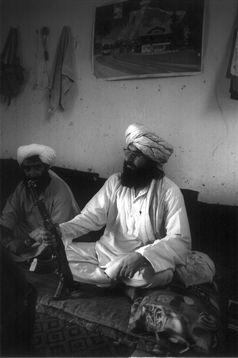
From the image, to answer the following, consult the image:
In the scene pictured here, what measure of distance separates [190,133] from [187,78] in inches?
16.4

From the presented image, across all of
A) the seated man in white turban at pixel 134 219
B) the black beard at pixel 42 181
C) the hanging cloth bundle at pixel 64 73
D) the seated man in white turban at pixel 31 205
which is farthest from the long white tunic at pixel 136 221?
the hanging cloth bundle at pixel 64 73

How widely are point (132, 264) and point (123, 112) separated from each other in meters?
1.59

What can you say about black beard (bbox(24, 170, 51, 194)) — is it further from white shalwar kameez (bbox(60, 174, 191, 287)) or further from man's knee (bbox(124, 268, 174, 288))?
man's knee (bbox(124, 268, 174, 288))

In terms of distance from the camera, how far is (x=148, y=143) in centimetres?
231

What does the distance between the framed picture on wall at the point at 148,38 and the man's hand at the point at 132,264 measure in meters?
1.51

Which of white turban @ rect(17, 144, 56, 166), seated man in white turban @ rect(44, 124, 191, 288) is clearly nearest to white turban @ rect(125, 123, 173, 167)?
seated man in white turban @ rect(44, 124, 191, 288)

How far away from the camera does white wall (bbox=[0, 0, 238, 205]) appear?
2715mm

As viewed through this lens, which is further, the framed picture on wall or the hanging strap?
the hanging strap

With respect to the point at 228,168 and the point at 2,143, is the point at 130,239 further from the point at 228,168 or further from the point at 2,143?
the point at 2,143

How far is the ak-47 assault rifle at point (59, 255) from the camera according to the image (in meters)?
2.06

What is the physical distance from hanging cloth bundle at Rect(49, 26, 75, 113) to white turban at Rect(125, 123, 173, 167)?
133cm

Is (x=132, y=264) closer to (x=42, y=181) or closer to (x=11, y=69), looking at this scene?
(x=42, y=181)

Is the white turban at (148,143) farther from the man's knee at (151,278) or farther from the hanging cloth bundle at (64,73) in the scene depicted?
the hanging cloth bundle at (64,73)

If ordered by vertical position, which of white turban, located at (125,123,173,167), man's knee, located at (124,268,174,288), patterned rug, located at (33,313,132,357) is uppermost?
white turban, located at (125,123,173,167)
